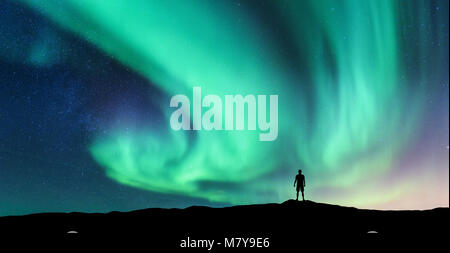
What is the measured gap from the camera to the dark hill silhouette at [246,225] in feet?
59.7

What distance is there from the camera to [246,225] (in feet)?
67.1

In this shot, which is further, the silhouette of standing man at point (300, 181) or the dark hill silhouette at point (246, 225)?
the silhouette of standing man at point (300, 181)

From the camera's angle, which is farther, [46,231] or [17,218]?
[17,218]

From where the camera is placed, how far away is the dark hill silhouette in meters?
18.2

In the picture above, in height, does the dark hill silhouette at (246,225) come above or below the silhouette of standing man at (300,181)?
below

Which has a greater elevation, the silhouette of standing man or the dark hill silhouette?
the silhouette of standing man

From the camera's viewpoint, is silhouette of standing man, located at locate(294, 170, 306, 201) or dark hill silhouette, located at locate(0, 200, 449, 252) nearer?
dark hill silhouette, located at locate(0, 200, 449, 252)
